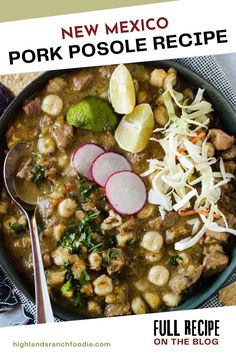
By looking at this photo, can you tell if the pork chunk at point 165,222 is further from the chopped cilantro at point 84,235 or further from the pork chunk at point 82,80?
the pork chunk at point 82,80

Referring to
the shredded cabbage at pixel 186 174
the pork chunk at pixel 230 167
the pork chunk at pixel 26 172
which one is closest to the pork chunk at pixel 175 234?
the shredded cabbage at pixel 186 174

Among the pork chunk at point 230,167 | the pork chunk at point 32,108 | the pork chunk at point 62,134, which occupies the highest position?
the pork chunk at point 32,108

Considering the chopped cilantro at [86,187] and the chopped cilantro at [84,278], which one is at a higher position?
the chopped cilantro at [86,187]

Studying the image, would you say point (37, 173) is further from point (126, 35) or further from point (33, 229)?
point (126, 35)

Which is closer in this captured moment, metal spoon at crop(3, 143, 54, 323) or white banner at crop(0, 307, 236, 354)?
metal spoon at crop(3, 143, 54, 323)

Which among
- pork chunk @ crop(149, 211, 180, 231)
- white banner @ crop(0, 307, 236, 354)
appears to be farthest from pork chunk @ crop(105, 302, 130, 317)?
pork chunk @ crop(149, 211, 180, 231)

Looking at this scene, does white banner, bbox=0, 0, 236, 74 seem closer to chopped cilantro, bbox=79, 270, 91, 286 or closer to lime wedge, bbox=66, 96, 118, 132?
lime wedge, bbox=66, 96, 118, 132

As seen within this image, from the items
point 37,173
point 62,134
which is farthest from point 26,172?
point 62,134
